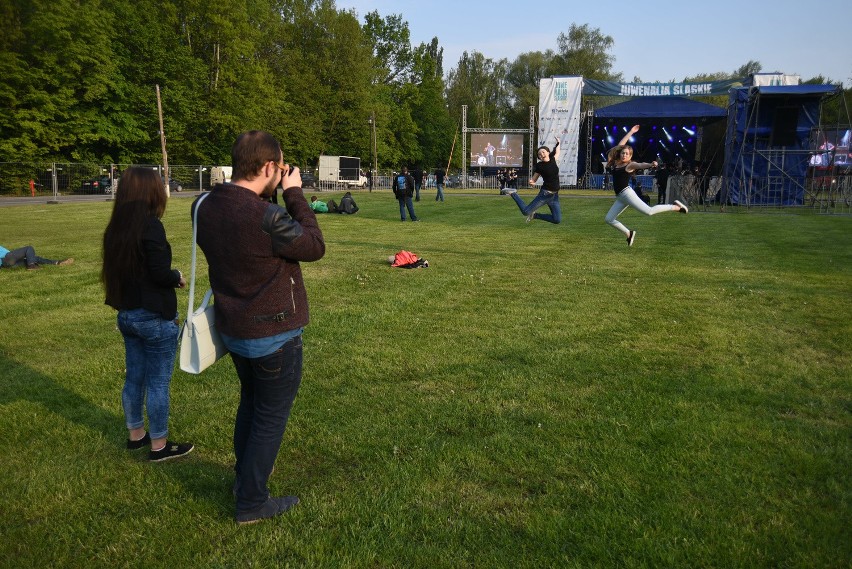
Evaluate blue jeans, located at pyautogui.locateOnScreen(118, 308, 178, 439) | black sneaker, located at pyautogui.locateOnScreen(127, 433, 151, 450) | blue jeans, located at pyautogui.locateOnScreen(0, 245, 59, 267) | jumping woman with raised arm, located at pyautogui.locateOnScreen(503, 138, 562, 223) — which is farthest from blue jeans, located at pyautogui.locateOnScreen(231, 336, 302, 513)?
jumping woman with raised arm, located at pyautogui.locateOnScreen(503, 138, 562, 223)

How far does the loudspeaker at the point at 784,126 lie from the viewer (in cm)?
2920

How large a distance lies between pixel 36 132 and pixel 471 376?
148 feet

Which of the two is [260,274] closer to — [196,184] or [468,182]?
[196,184]

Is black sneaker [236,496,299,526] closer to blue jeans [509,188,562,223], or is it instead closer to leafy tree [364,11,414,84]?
blue jeans [509,188,562,223]

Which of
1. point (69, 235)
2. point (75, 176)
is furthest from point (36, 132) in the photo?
point (69, 235)

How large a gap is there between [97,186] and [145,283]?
38.2 meters

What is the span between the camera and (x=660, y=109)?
1820 inches

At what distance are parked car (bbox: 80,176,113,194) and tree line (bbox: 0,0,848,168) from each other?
766 centimetres

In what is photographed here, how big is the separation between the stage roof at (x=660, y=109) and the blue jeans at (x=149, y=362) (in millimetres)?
46849

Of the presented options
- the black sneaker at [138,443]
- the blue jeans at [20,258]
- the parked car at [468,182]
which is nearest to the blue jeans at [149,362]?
the black sneaker at [138,443]

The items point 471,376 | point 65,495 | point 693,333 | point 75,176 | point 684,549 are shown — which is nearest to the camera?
point 684,549

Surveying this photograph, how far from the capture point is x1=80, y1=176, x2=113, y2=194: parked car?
37000mm

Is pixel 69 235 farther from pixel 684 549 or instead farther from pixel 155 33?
pixel 155 33

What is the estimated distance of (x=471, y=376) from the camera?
5867 mm
